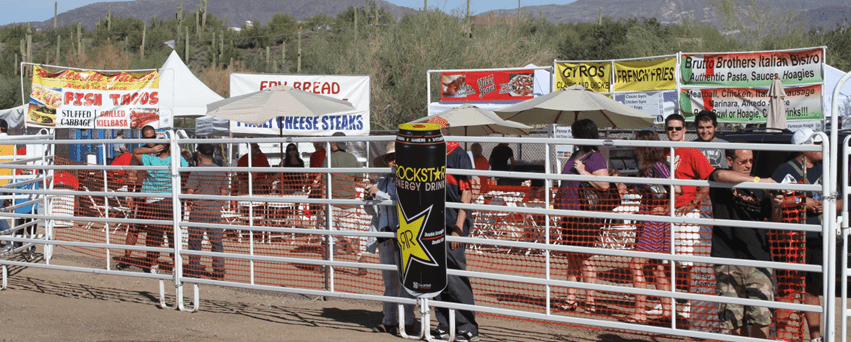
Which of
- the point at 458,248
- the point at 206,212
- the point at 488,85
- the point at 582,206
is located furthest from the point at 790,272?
the point at 488,85

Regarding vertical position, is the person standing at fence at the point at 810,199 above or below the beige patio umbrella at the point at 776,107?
below

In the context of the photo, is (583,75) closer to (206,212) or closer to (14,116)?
(206,212)

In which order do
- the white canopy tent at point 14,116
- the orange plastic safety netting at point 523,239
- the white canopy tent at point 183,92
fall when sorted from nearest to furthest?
the orange plastic safety netting at point 523,239, the white canopy tent at point 183,92, the white canopy tent at point 14,116

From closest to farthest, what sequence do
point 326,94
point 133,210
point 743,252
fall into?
point 743,252
point 133,210
point 326,94

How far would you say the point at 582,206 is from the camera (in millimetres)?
5625

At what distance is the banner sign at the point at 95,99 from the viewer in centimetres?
1383

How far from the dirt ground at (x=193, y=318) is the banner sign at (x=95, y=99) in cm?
648

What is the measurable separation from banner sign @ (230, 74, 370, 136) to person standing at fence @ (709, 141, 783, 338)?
29.1ft

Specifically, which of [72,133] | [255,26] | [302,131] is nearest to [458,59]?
[72,133]

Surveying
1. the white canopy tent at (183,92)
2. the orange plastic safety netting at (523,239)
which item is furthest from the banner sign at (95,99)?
the orange plastic safety netting at (523,239)

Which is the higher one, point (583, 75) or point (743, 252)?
point (583, 75)

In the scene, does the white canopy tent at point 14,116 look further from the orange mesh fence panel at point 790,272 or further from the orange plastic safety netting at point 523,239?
the orange mesh fence panel at point 790,272

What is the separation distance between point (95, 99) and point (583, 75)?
971 centimetres

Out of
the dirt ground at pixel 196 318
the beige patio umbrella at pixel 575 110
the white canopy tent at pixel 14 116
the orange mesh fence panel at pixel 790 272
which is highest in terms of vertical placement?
the white canopy tent at pixel 14 116
